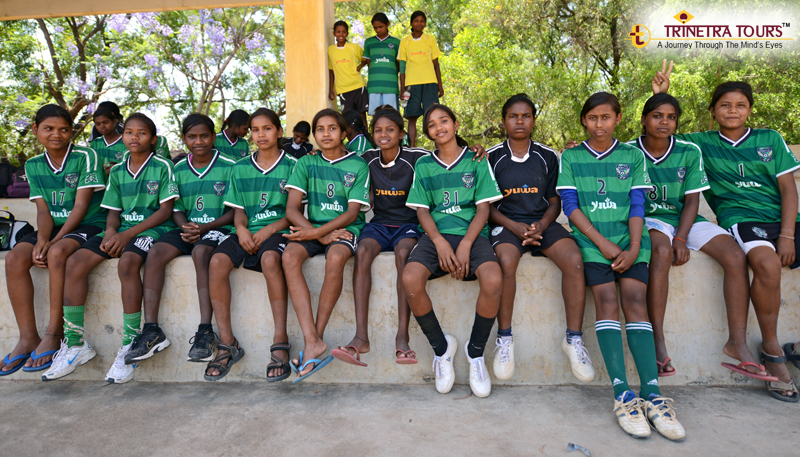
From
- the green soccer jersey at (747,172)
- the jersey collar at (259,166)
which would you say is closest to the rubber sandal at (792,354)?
the green soccer jersey at (747,172)

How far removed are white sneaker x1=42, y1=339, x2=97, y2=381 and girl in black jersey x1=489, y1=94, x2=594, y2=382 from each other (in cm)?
243

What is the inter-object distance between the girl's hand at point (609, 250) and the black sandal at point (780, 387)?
978mm

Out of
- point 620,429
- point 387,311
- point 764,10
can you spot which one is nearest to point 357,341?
point 387,311

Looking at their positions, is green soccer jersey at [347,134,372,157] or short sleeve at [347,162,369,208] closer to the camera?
short sleeve at [347,162,369,208]

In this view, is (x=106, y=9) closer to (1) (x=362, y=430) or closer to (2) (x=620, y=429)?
(1) (x=362, y=430)

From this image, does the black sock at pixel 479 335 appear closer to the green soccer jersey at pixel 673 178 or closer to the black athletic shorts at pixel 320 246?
the black athletic shorts at pixel 320 246

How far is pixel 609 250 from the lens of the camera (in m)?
2.61

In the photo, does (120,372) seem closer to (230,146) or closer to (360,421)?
(360,421)

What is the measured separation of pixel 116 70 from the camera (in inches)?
437

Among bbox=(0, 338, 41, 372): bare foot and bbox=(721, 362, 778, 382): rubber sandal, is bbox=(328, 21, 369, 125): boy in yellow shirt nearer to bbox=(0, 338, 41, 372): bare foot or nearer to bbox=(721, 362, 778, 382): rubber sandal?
bbox=(0, 338, 41, 372): bare foot

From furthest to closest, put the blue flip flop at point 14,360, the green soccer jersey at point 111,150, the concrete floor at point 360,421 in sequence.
→ the green soccer jersey at point 111,150 → the blue flip flop at point 14,360 → the concrete floor at point 360,421

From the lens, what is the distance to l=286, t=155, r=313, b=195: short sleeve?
3094 mm

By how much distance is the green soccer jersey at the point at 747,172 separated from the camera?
9.61 feet

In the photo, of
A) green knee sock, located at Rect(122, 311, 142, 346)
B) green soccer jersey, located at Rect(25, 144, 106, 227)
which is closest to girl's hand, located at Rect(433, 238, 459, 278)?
green knee sock, located at Rect(122, 311, 142, 346)
